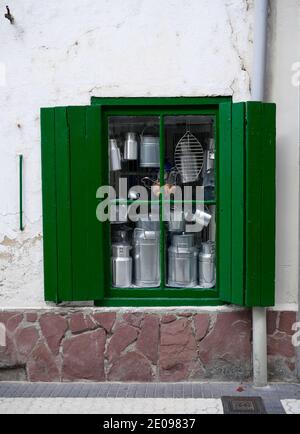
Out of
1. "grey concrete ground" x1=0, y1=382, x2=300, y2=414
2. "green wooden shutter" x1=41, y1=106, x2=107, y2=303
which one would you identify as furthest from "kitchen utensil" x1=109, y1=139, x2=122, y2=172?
"grey concrete ground" x1=0, y1=382, x2=300, y2=414

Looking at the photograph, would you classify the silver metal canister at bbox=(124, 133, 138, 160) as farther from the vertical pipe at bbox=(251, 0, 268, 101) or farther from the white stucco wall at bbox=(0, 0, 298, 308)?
the vertical pipe at bbox=(251, 0, 268, 101)

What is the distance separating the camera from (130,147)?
15.9 ft

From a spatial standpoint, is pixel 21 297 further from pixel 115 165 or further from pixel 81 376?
pixel 115 165

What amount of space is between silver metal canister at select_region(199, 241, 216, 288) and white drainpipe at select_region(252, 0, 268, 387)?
45 centimetres

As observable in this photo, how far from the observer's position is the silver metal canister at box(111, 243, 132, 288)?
4.82 m

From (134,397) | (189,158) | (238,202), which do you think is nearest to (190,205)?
(189,158)

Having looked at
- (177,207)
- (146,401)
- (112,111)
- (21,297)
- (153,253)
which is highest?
(112,111)

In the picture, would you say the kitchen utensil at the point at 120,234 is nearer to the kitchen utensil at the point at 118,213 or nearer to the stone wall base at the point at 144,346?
the kitchen utensil at the point at 118,213

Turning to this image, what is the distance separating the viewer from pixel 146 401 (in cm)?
433

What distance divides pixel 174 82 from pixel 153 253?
143 centimetres

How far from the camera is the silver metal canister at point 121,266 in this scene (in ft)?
15.8

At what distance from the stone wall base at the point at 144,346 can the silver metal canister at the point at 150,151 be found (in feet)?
4.14

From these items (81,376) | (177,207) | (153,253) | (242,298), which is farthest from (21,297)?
(242,298)

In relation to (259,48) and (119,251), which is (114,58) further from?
(119,251)
